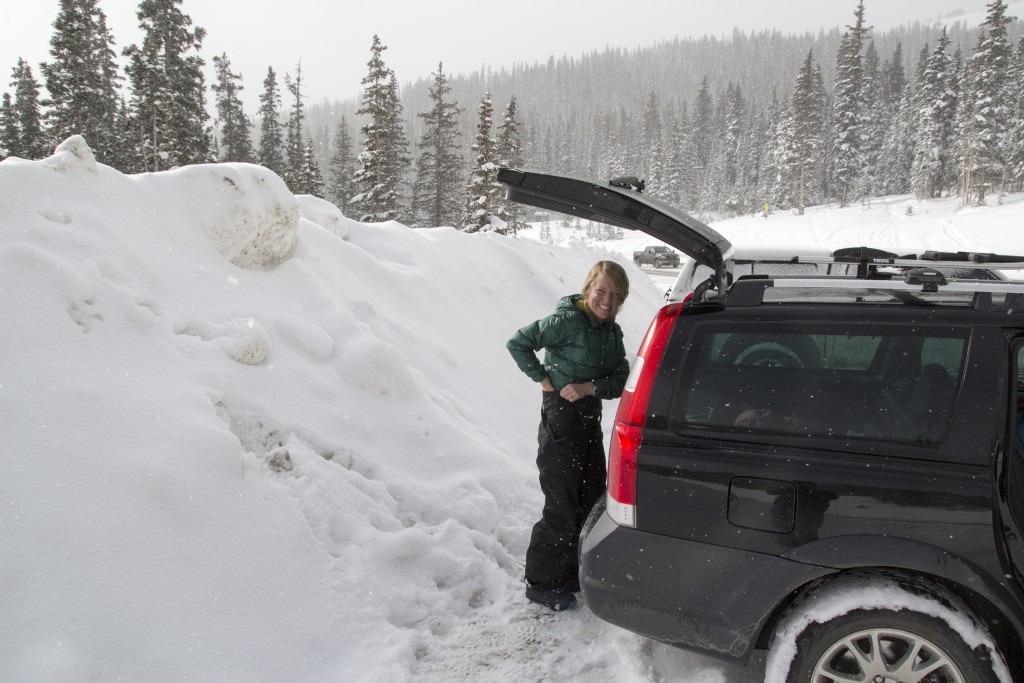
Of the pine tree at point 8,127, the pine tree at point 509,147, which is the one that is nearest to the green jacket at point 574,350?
the pine tree at point 509,147

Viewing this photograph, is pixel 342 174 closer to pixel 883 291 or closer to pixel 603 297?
pixel 603 297

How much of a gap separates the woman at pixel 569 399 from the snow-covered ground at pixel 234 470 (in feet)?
0.87

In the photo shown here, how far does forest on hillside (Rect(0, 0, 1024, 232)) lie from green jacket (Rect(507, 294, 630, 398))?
19590 mm

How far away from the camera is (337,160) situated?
50.5 meters

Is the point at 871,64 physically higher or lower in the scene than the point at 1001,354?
higher

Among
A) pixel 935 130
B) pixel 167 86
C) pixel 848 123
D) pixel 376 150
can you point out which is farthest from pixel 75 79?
pixel 935 130

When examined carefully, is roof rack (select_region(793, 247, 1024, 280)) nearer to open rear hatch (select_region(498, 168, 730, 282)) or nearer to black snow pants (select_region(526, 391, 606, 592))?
open rear hatch (select_region(498, 168, 730, 282))

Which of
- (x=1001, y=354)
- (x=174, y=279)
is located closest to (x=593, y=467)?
(x=1001, y=354)

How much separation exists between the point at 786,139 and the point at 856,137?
601cm

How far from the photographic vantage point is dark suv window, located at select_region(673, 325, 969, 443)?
2232mm

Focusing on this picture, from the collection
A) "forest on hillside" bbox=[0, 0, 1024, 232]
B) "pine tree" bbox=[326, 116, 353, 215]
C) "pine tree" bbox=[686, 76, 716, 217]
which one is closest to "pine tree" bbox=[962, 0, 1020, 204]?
"forest on hillside" bbox=[0, 0, 1024, 232]

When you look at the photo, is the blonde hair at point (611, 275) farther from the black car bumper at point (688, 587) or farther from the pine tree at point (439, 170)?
the pine tree at point (439, 170)

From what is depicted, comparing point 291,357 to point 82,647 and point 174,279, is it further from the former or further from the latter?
point 82,647

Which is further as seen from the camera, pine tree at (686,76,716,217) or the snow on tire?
pine tree at (686,76,716,217)
